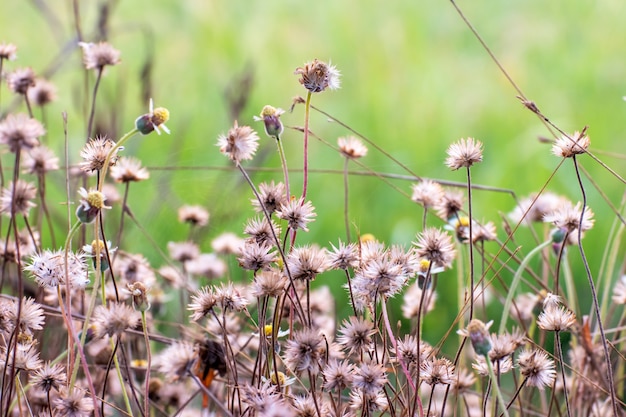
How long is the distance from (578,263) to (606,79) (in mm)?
747

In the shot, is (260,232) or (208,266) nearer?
(260,232)

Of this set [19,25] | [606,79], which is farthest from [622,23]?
[19,25]

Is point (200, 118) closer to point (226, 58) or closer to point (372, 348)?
point (226, 58)

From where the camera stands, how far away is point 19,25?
8.57 feet

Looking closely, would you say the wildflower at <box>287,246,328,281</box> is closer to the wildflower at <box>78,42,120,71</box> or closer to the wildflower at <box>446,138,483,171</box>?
the wildflower at <box>446,138,483,171</box>

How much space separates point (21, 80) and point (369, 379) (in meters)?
0.55

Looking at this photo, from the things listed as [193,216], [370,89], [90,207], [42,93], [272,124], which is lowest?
[90,207]

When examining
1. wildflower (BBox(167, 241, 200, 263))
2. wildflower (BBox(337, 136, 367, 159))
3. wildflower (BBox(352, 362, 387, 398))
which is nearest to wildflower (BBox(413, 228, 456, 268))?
wildflower (BBox(352, 362, 387, 398))

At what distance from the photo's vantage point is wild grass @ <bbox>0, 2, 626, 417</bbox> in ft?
2.03

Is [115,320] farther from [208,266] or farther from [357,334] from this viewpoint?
[208,266]

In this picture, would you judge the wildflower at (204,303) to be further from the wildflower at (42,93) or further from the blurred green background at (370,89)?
the blurred green background at (370,89)

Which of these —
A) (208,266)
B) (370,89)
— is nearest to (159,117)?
(208,266)

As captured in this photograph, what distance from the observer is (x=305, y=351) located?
0.61m

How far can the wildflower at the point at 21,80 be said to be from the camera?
0.94 m
